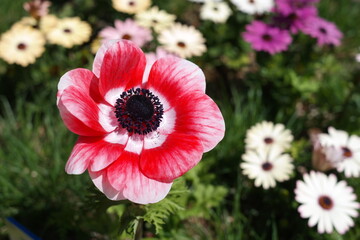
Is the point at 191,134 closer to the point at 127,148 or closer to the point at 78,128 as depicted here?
the point at 127,148

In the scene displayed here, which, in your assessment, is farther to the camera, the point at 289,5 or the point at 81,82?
the point at 289,5

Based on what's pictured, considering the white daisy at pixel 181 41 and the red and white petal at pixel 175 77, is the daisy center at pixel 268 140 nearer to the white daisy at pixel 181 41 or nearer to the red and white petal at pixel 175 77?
the white daisy at pixel 181 41

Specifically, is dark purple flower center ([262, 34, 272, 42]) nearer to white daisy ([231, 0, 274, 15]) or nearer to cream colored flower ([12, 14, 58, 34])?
white daisy ([231, 0, 274, 15])

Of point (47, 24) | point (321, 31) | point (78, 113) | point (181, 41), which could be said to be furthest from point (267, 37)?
point (78, 113)

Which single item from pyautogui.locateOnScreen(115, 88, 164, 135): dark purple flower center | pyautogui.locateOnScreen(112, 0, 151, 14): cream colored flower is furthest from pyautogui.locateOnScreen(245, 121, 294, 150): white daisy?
pyautogui.locateOnScreen(112, 0, 151, 14): cream colored flower

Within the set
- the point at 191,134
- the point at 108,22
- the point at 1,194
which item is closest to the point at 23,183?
the point at 1,194

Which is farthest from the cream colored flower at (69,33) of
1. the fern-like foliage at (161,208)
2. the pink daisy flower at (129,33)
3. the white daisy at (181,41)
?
the fern-like foliage at (161,208)

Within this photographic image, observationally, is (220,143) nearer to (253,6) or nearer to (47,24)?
(253,6)
